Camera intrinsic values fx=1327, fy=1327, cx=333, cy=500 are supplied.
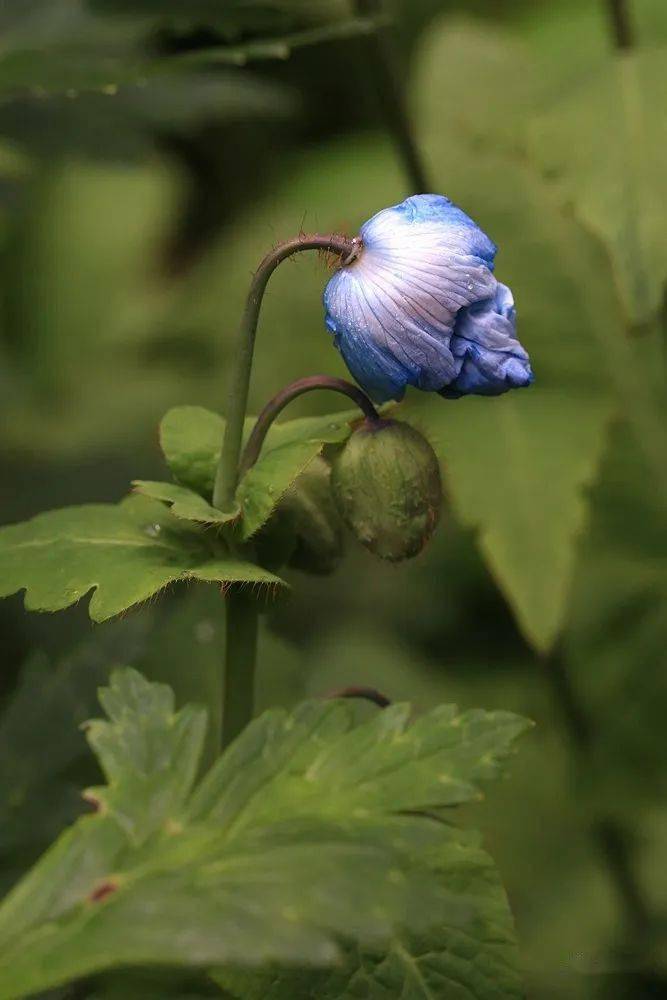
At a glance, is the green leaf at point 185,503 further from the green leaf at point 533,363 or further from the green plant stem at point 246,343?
the green leaf at point 533,363

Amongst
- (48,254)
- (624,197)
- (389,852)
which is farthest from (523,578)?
(48,254)

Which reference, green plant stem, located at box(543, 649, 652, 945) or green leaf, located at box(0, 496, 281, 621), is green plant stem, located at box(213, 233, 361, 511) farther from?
green plant stem, located at box(543, 649, 652, 945)

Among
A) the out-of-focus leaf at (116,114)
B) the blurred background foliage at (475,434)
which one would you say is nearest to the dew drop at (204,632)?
the blurred background foliage at (475,434)

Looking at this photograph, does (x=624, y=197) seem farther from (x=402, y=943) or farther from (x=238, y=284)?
(x=238, y=284)

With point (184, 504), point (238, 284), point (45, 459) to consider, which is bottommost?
point (45, 459)

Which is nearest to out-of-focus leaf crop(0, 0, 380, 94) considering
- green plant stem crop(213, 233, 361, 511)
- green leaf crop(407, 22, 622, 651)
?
green leaf crop(407, 22, 622, 651)
